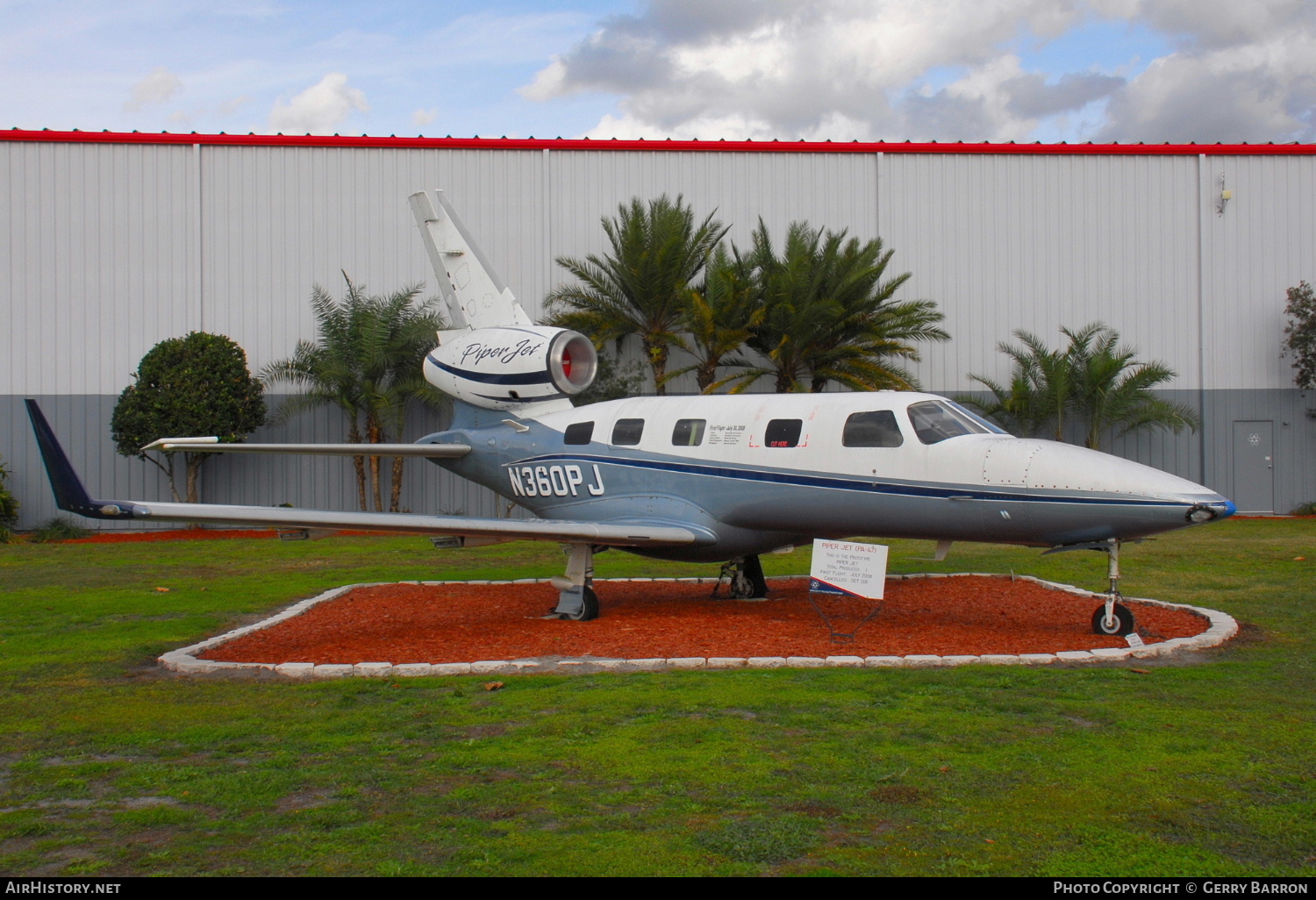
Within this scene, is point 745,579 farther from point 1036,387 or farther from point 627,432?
point 1036,387

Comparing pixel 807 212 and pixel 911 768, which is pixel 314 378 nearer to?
pixel 807 212

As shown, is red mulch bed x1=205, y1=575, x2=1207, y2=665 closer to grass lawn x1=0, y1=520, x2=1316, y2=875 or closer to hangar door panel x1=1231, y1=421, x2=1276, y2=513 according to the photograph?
grass lawn x1=0, y1=520, x2=1316, y2=875

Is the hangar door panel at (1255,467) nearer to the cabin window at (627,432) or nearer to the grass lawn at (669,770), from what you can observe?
the grass lawn at (669,770)

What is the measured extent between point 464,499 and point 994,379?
49.7ft

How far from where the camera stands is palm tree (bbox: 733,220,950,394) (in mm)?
24484

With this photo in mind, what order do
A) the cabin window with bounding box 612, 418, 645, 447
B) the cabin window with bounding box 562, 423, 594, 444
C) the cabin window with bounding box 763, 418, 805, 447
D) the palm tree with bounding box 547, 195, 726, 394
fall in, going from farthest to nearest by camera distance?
the palm tree with bounding box 547, 195, 726, 394, the cabin window with bounding box 562, 423, 594, 444, the cabin window with bounding box 612, 418, 645, 447, the cabin window with bounding box 763, 418, 805, 447

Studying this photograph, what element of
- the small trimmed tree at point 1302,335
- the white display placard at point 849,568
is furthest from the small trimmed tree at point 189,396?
the small trimmed tree at point 1302,335

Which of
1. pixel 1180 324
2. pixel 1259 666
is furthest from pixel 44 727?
pixel 1180 324

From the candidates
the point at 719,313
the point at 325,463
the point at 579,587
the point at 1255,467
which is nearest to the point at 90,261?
the point at 325,463

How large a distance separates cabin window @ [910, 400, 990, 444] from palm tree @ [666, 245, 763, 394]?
1345 cm

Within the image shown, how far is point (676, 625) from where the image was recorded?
1170cm

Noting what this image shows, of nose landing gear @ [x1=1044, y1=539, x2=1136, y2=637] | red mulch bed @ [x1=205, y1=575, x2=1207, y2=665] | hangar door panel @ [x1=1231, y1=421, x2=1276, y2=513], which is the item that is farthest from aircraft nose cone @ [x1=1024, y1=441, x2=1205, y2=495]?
hangar door panel @ [x1=1231, y1=421, x2=1276, y2=513]

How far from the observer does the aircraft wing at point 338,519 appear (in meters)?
8.88
